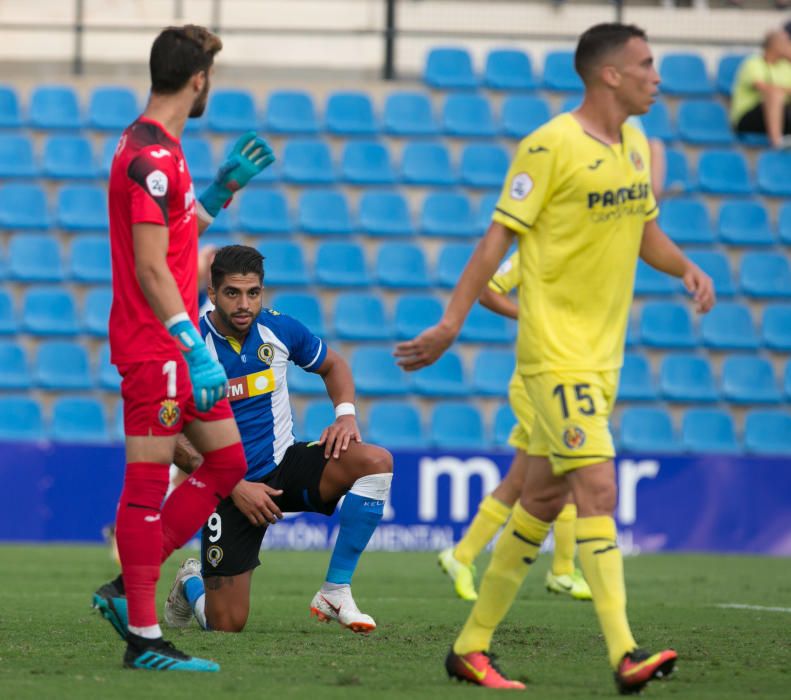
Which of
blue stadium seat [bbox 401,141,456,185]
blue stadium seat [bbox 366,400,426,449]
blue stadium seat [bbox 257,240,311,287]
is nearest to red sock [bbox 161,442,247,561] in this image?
blue stadium seat [bbox 366,400,426,449]

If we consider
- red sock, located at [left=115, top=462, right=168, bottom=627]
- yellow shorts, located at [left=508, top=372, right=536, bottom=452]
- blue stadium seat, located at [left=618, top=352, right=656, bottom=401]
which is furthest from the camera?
blue stadium seat, located at [left=618, top=352, right=656, bottom=401]

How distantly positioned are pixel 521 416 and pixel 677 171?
25.8 feet

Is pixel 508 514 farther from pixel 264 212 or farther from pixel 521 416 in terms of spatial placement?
pixel 264 212

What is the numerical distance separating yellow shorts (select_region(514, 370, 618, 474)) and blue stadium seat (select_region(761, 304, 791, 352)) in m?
9.56

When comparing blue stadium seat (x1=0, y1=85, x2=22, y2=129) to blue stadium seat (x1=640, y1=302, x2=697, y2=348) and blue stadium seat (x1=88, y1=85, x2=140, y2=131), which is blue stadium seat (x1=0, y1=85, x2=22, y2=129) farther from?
blue stadium seat (x1=640, y1=302, x2=697, y2=348)

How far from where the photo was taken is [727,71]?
617 inches

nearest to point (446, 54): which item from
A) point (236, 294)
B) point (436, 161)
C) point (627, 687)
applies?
point (436, 161)

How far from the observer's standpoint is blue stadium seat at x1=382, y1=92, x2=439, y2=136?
14.9 m

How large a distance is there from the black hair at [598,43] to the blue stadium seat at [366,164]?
9.67m

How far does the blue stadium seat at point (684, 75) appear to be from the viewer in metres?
15.5

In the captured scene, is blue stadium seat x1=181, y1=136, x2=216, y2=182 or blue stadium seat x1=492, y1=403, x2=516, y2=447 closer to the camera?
blue stadium seat x1=492, y1=403, x2=516, y2=447

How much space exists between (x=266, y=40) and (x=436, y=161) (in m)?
3.02

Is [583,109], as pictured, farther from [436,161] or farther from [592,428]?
[436,161]

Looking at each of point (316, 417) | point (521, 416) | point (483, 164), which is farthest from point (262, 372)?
point (483, 164)
